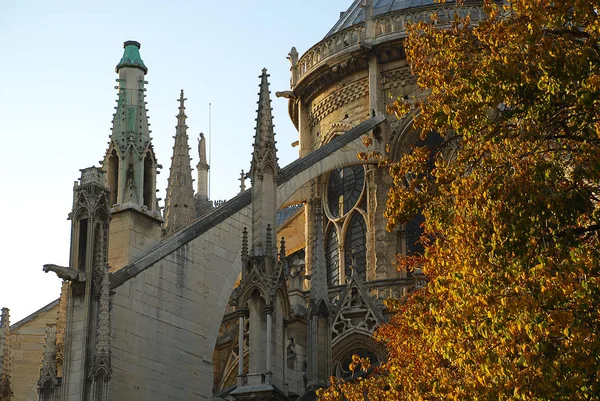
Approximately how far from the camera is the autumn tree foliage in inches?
567

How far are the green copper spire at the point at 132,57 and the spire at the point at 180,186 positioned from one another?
6984 millimetres

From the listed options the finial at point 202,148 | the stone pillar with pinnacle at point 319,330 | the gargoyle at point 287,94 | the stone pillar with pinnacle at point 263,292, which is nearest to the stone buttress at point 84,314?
the stone pillar with pinnacle at point 263,292

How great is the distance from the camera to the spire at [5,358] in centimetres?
2567

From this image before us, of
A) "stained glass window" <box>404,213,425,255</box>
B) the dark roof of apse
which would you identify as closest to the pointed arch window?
"stained glass window" <box>404,213,425,255</box>

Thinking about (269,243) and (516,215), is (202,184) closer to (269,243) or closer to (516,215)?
(269,243)

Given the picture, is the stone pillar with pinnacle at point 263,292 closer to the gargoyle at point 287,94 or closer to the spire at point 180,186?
the spire at point 180,186

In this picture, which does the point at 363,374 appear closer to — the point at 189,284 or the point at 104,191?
the point at 189,284

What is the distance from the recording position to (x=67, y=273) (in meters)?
22.0

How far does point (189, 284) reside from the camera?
24562mm

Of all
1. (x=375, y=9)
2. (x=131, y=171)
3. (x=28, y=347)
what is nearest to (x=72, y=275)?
(x=131, y=171)

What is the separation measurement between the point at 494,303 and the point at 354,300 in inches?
509

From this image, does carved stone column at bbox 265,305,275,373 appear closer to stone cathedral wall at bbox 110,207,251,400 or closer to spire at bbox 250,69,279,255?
spire at bbox 250,69,279,255

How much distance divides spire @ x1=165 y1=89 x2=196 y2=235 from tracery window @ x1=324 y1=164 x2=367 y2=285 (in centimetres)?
357

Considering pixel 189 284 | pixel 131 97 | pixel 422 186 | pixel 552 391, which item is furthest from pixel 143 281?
pixel 552 391
